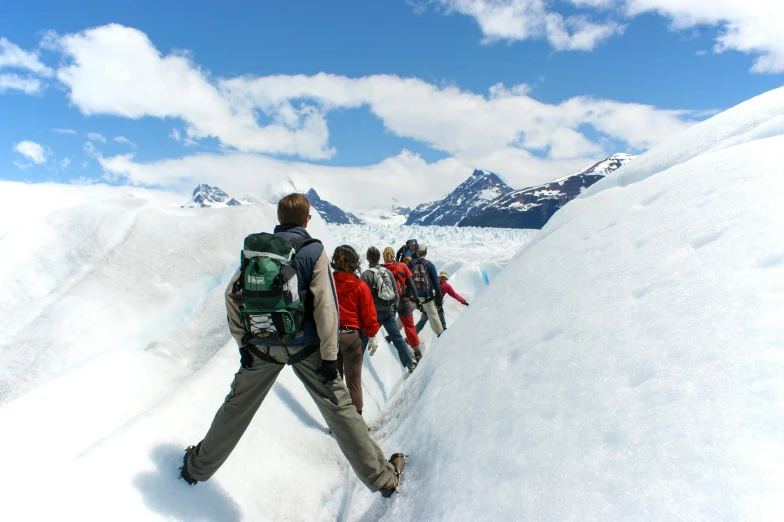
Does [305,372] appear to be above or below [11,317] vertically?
below

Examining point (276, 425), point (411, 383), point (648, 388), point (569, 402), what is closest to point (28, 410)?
point (276, 425)

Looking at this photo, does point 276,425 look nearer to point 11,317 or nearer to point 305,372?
point 305,372

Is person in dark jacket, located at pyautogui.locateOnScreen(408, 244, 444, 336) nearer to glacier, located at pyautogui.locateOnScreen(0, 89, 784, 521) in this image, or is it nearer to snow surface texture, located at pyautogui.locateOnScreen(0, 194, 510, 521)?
snow surface texture, located at pyautogui.locateOnScreen(0, 194, 510, 521)

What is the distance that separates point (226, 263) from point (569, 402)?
5554 mm

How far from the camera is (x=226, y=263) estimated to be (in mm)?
6539

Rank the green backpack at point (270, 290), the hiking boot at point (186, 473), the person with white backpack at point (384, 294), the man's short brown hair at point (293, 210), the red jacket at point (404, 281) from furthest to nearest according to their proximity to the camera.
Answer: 1. the red jacket at point (404, 281)
2. the person with white backpack at point (384, 294)
3. the man's short brown hair at point (293, 210)
4. the hiking boot at point (186, 473)
5. the green backpack at point (270, 290)

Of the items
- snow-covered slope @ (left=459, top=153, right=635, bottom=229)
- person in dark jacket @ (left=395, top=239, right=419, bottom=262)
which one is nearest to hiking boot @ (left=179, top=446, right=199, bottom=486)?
person in dark jacket @ (left=395, top=239, right=419, bottom=262)

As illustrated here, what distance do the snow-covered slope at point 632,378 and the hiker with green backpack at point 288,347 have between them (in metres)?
0.44

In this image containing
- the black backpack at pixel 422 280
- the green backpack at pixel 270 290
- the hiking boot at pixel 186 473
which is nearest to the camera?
the green backpack at pixel 270 290

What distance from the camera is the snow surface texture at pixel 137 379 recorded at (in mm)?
2459

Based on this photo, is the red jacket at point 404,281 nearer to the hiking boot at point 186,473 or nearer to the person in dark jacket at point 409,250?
the person in dark jacket at point 409,250

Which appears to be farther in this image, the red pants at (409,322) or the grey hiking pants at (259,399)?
the red pants at (409,322)

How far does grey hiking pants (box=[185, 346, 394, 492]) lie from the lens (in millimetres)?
2463

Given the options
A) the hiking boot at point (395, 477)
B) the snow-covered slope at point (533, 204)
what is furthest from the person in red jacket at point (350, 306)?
the snow-covered slope at point (533, 204)
